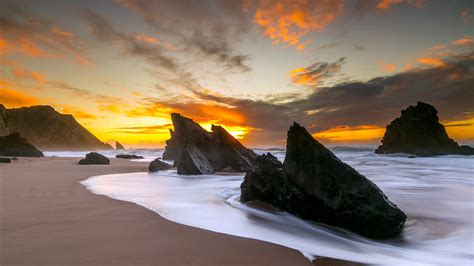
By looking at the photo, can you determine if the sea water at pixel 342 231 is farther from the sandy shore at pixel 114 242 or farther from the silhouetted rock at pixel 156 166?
the silhouetted rock at pixel 156 166

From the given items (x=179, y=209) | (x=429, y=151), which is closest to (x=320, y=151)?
(x=179, y=209)

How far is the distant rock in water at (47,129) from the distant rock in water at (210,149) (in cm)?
12327

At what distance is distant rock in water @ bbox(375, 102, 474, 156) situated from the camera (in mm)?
45656

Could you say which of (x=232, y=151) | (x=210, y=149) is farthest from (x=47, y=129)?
(x=232, y=151)

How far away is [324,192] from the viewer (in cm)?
534

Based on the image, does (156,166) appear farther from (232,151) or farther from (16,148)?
(16,148)

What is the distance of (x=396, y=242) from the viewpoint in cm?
450

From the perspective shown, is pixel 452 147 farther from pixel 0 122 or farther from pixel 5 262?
pixel 0 122

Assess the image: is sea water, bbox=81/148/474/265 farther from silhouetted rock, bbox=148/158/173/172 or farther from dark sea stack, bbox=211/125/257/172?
dark sea stack, bbox=211/125/257/172

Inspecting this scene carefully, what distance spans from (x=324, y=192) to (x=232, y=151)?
13.9 metres

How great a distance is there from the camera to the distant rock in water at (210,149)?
16453 millimetres

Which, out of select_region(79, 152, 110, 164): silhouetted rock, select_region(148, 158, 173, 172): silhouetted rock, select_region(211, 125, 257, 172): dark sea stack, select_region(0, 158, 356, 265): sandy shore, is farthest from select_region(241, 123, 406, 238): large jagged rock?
select_region(79, 152, 110, 164): silhouetted rock

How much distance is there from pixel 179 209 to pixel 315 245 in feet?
10.1

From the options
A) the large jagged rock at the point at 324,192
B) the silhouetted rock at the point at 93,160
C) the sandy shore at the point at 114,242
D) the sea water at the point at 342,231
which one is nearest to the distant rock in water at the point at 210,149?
the silhouetted rock at the point at 93,160
